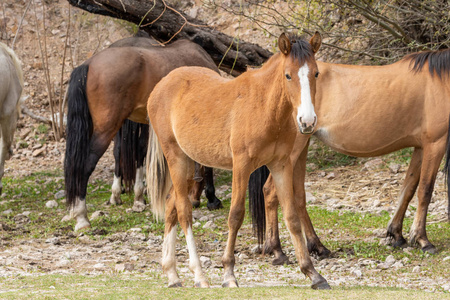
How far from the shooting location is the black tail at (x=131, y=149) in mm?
8930

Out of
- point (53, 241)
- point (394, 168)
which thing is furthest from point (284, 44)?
point (394, 168)

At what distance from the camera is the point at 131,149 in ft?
29.7

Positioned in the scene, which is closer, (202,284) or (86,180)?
(202,284)

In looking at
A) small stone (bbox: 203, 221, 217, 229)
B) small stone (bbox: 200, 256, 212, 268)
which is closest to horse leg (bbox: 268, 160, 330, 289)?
small stone (bbox: 200, 256, 212, 268)

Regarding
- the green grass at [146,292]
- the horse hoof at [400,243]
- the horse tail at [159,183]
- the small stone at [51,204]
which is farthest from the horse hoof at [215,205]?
the green grass at [146,292]

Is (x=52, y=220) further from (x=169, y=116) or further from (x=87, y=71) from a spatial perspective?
(x=169, y=116)

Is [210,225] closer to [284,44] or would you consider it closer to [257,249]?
[257,249]

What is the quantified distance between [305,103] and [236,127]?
69 centimetres

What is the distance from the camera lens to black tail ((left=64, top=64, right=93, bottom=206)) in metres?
7.46

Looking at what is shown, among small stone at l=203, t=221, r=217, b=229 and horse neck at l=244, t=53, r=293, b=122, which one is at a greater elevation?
horse neck at l=244, t=53, r=293, b=122

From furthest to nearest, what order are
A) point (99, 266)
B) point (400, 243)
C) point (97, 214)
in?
point (97, 214), point (400, 243), point (99, 266)

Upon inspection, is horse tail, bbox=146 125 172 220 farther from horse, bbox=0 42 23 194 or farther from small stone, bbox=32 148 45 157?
small stone, bbox=32 148 45 157

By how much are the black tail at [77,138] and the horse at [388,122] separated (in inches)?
97.6

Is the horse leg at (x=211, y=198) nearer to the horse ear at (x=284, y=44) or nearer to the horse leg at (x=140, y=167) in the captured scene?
the horse leg at (x=140, y=167)
